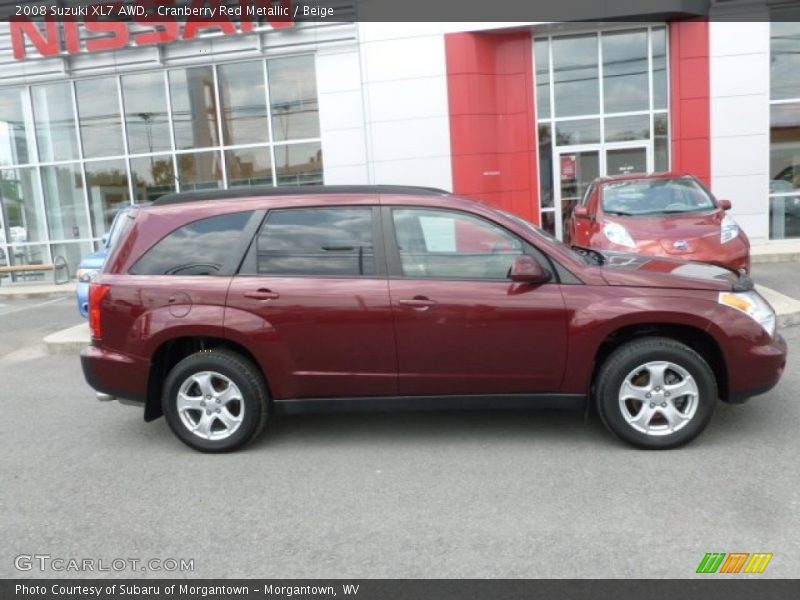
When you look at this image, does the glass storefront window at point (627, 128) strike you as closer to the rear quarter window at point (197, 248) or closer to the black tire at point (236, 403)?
the rear quarter window at point (197, 248)

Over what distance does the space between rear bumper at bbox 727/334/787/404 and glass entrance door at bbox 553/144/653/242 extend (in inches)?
414

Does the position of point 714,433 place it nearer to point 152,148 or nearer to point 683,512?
point 683,512

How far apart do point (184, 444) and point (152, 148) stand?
13.0m

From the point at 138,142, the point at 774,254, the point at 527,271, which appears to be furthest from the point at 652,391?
the point at 138,142

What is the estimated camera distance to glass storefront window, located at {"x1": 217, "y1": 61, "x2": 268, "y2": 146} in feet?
50.5

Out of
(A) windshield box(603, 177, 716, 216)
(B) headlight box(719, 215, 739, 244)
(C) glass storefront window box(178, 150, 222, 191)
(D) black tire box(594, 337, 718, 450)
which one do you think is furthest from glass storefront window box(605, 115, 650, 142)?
(D) black tire box(594, 337, 718, 450)

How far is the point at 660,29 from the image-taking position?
14.2m

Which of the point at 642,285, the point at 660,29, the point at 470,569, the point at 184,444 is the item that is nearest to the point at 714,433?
the point at 642,285

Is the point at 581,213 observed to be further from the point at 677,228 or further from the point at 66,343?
the point at 66,343

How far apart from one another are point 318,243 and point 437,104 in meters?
10.4

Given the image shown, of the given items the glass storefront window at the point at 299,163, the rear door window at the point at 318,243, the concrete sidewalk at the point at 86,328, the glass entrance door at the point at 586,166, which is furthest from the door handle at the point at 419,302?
the glass storefront window at the point at 299,163

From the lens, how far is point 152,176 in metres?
16.4

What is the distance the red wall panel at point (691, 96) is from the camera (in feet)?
45.4

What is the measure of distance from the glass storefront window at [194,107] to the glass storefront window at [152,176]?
56cm
